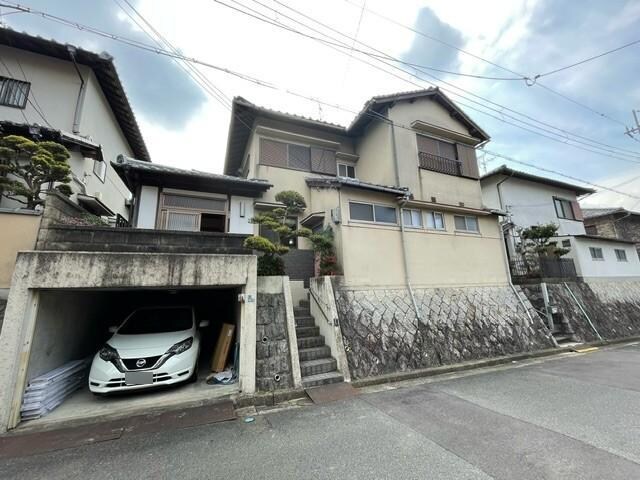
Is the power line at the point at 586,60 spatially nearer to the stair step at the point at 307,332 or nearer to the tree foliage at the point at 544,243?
the tree foliage at the point at 544,243

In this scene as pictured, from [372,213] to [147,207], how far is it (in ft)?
23.0

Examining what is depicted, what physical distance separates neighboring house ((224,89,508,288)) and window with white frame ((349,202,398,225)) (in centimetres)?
3

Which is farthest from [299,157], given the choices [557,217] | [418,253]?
[557,217]

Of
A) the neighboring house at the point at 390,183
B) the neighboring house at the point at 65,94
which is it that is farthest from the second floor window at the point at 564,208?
the neighboring house at the point at 65,94

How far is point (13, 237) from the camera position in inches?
184

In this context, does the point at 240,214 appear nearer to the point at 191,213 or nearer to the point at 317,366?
the point at 191,213

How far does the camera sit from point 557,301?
1060cm

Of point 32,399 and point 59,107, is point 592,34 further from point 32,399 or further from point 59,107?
point 59,107

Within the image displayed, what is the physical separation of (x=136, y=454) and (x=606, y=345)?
1429 centimetres

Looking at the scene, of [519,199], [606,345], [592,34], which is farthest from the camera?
[519,199]

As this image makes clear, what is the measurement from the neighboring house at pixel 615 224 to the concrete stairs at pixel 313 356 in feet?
75.6

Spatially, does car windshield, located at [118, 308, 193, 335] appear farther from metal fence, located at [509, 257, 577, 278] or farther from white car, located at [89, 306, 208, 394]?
metal fence, located at [509, 257, 577, 278]

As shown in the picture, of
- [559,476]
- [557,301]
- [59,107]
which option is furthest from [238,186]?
[557,301]

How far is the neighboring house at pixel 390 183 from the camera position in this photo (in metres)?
8.10
